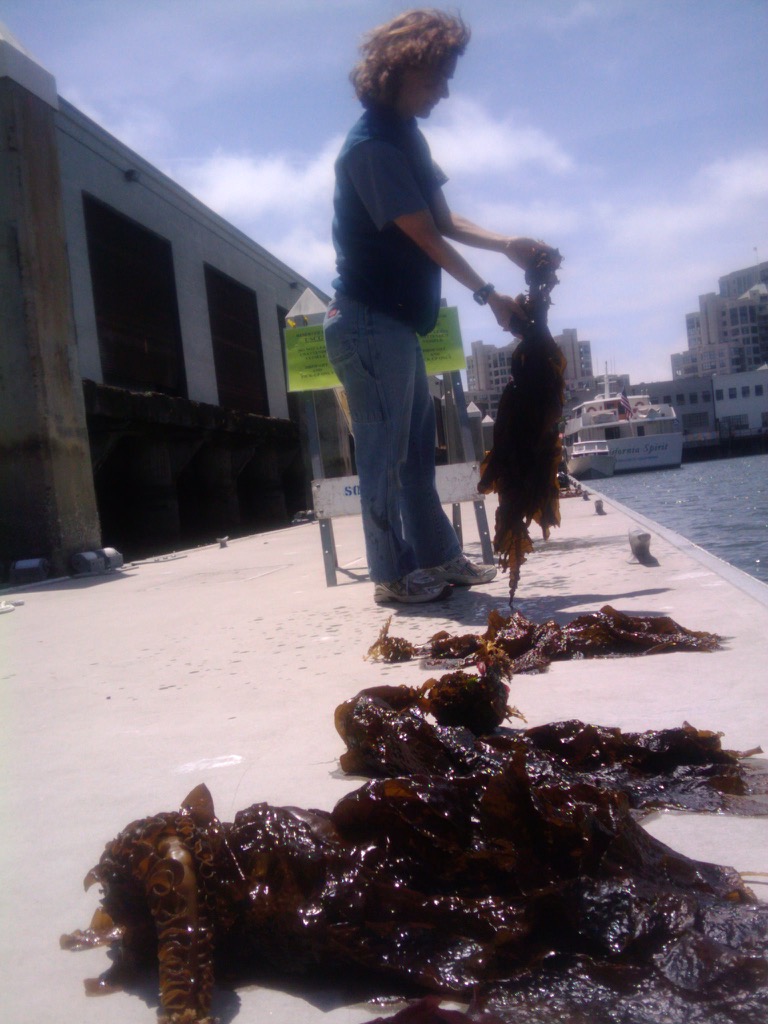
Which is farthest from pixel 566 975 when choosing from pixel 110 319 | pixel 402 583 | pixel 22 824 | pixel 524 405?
pixel 110 319

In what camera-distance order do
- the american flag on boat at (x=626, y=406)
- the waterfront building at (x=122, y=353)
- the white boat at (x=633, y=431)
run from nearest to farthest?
1. the waterfront building at (x=122, y=353)
2. the american flag on boat at (x=626, y=406)
3. the white boat at (x=633, y=431)

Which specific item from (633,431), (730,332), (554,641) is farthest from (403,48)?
(730,332)

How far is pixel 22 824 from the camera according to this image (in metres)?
1.54

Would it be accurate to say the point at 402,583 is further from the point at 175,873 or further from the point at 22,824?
the point at 175,873

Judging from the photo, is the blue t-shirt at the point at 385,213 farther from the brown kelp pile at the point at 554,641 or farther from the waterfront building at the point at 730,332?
the waterfront building at the point at 730,332

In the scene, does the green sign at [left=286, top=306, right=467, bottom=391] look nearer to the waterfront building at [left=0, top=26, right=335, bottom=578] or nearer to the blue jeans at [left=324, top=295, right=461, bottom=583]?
the blue jeans at [left=324, top=295, right=461, bottom=583]

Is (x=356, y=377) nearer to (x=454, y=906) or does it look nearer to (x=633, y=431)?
(x=454, y=906)

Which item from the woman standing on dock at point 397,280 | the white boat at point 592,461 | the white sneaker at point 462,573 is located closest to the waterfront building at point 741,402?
the white boat at point 592,461

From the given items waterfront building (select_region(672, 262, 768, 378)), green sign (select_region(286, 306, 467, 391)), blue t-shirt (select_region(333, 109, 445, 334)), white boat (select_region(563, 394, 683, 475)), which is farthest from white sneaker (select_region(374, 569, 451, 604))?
waterfront building (select_region(672, 262, 768, 378))

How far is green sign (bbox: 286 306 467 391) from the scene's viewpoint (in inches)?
200

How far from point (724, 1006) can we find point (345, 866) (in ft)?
1.53

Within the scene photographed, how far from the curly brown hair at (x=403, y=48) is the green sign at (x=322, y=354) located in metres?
1.69

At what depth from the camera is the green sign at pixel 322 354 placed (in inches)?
200

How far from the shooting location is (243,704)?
86.8 inches
